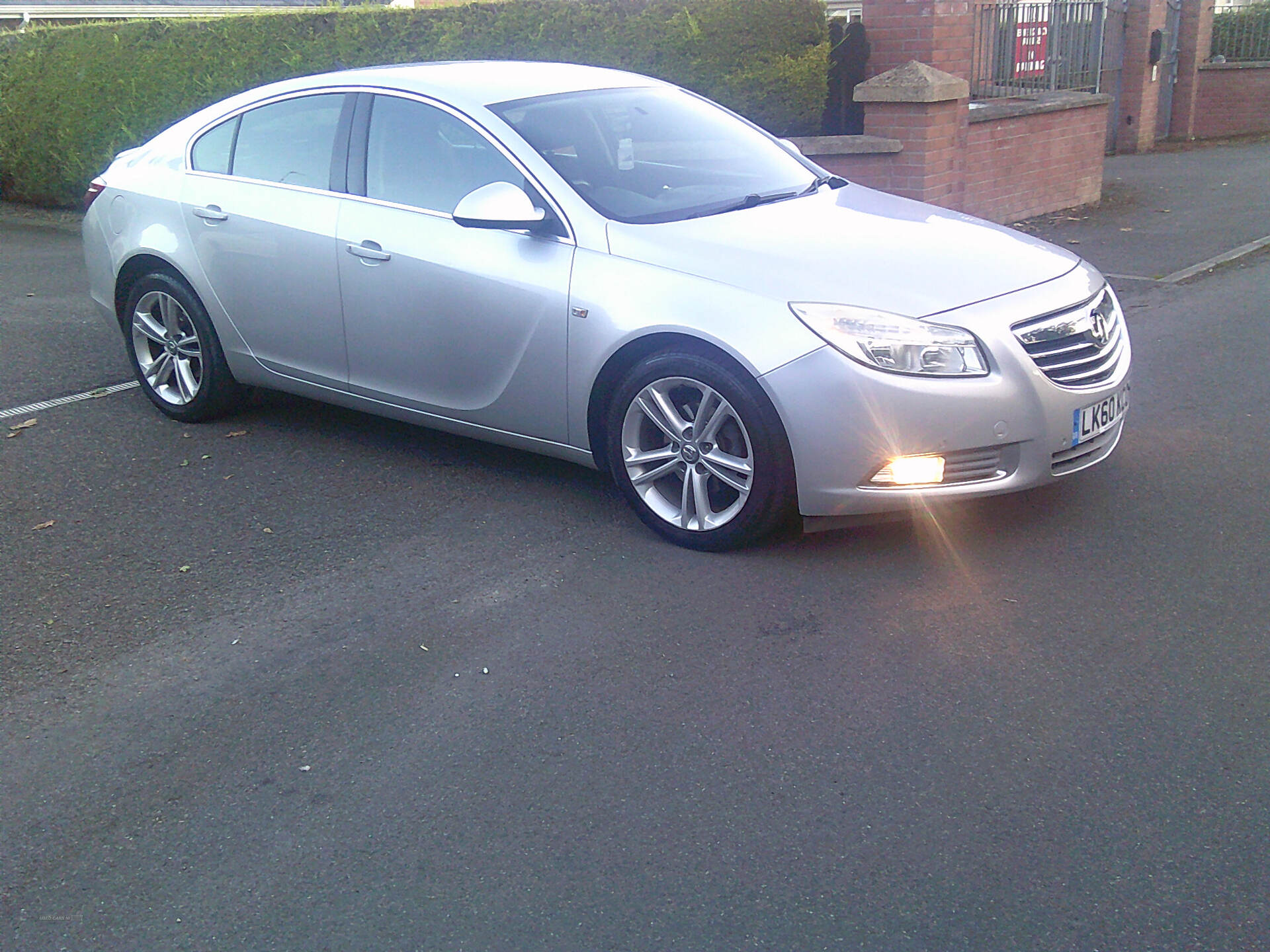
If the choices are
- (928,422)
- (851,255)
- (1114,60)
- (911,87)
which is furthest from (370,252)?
(1114,60)

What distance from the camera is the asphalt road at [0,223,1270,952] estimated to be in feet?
9.35

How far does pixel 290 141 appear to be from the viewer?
5.89 metres

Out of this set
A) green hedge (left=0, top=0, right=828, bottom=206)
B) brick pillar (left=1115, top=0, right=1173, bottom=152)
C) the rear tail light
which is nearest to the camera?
the rear tail light

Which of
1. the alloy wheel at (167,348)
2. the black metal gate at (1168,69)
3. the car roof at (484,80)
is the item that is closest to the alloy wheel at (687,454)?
the car roof at (484,80)

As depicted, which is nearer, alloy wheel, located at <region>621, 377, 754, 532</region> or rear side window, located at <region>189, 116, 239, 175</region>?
alloy wheel, located at <region>621, 377, 754, 532</region>

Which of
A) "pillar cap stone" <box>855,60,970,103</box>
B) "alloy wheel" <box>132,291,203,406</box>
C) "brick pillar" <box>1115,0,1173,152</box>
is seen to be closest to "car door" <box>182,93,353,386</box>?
"alloy wheel" <box>132,291,203,406</box>

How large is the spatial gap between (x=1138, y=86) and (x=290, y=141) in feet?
50.1

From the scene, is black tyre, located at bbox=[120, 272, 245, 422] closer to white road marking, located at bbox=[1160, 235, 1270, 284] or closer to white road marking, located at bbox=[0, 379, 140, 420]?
white road marking, located at bbox=[0, 379, 140, 420]

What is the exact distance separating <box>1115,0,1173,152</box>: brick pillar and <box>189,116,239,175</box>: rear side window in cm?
1473

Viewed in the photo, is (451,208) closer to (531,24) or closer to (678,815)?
(678,815)

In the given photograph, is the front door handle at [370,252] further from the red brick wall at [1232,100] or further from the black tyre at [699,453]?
the red brick wall at [1232,100]

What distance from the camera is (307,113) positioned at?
583cm

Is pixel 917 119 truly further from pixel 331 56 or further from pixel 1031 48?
pixel 331 56

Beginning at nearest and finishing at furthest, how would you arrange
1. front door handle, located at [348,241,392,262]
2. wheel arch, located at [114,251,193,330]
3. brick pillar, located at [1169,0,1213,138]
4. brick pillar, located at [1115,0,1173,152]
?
front door handle, located at [348,241,392,262]
wheel arch, located at [114,251,193,330]
brick pillar, located at [1115,0,1173,152]
brick pillar, located at [1169,0,1213,138]
